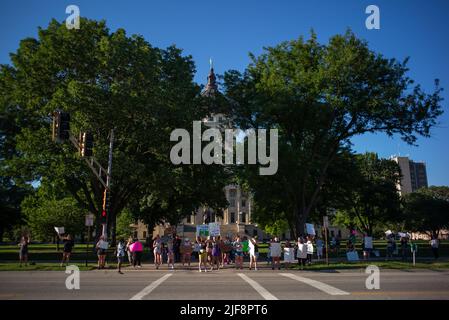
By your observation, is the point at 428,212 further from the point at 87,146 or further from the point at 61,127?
the point at 61,127

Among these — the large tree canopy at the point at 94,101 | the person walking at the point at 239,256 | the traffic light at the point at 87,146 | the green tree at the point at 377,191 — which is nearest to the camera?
the traffic light at the point at 87,146

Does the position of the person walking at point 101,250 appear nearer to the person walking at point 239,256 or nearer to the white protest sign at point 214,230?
the person walking at point 239,256

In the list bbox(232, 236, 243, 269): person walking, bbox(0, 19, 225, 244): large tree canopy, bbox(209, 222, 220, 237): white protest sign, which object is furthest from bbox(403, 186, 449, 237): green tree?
bbox(232, 236, 243, 269): person walking

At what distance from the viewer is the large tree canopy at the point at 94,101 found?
95.2 ft

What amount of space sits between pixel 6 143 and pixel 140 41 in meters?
16.2

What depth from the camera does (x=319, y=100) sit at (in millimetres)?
32938

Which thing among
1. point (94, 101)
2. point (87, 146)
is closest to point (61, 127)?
point (87, 146)

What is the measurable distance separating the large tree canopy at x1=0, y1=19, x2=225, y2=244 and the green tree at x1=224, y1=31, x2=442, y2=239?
6.48m

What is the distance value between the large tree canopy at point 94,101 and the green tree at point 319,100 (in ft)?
21.3

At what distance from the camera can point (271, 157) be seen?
3097 centimetres

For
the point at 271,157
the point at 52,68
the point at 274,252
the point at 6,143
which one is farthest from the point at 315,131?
the point at 6,143

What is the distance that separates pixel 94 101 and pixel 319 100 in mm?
18295

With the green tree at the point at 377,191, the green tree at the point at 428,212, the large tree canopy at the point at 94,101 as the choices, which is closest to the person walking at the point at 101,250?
the large tree canopy at the point at 94,101

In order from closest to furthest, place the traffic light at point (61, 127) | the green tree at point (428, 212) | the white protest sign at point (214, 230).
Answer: the traffic light at point (61, 127) → the white protest sign at point (214, 230) → the green tree at point (428, 212)
